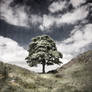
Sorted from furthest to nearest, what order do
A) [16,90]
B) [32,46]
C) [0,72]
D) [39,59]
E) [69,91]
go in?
[32,46] < [39,59] < [0,72] < [69,91] < [16,90]

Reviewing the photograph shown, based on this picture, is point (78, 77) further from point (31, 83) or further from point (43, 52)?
point (43, 52)

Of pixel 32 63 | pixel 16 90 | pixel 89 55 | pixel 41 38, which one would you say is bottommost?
pixel 16 90

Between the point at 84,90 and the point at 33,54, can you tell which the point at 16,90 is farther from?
the point at 33,54

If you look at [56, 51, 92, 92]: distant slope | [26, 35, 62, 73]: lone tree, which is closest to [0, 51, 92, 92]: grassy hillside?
[56, 51, 92, 92]: distant slope

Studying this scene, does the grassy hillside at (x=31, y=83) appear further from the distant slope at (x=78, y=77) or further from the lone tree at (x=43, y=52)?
the lone tree at (x=43, y=52)

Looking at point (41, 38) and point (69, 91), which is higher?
point (41, 38)

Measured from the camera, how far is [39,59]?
33.9 meters

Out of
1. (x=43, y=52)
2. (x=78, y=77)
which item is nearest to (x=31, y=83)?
(x=78, y=77)

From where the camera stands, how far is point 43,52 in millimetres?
33281

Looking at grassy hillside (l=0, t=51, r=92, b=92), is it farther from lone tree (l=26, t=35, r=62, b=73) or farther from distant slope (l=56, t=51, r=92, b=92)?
lone tree (l=26, t=35, r=62, b=73)

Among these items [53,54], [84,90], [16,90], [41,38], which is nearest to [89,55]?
[53,54]

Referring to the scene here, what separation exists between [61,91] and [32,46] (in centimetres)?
2659

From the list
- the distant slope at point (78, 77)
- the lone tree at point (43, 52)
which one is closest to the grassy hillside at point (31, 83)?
the distant slope at point (78, 77)

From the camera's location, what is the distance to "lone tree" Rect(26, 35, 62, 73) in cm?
3362
